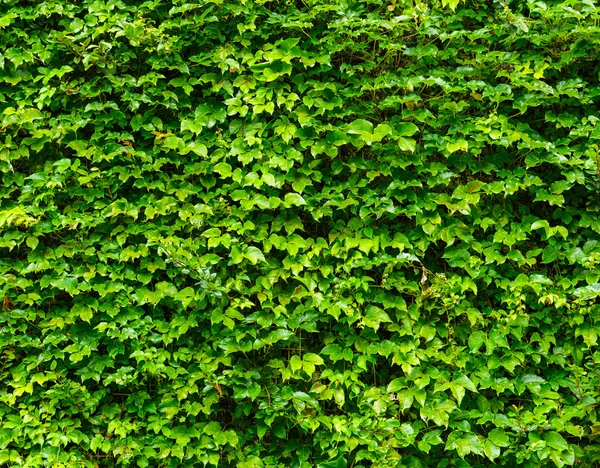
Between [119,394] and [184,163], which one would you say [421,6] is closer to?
[184,163]

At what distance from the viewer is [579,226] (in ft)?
9.56

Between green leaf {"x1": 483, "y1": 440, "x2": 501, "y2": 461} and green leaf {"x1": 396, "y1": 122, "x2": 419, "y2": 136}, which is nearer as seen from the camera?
green leaf {"x1": 483, "y1": 440, "x2": 501, "y2": 461}

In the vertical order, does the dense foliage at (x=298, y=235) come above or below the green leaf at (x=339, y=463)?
above

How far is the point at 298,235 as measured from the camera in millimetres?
2904

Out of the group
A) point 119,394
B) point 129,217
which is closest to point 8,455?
point 119,394

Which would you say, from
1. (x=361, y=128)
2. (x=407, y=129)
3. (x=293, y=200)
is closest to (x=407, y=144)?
(x=407, y=129)

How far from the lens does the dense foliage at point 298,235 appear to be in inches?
110

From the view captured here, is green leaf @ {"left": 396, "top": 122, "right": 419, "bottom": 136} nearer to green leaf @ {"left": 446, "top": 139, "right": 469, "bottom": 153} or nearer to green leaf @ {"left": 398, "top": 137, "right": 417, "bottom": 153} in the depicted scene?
green leaf @ {"left": 398, "top": 137, "right": 417, "bottom": 153}

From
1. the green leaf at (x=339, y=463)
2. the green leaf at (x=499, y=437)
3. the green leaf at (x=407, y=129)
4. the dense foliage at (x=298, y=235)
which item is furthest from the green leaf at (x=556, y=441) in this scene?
the green leaf at (x=407, y=129)

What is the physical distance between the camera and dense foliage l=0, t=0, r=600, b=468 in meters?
2.80

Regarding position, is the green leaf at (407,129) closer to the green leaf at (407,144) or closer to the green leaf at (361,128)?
the green leaf at (407,144)

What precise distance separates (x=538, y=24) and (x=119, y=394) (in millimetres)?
2887

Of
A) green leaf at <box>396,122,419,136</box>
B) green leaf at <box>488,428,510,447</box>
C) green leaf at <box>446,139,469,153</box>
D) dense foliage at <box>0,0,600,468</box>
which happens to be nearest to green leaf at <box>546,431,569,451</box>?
dense foliage at <box>0,0,600,468</box>

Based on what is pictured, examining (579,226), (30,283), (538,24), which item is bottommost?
(30,283)
